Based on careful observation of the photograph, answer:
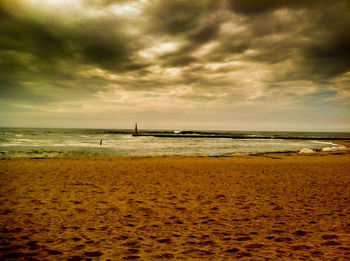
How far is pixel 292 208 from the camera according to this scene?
6.44 meters

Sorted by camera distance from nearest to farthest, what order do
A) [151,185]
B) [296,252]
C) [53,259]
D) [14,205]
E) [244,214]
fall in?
[53,259] → [296,252] → [244,214] → [14,205] → [151,185]

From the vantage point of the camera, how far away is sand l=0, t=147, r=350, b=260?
4.02 meters

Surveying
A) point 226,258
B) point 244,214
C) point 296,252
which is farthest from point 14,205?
point 296,252

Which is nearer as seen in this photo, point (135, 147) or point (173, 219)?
point (173, 219)

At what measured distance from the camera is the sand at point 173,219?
402 centimetres

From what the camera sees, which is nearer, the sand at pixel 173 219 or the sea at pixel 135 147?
the sand at pixel 173 219

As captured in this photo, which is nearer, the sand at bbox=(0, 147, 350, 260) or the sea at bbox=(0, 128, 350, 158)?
the sand at bbox=(0, 147, 350, 260)

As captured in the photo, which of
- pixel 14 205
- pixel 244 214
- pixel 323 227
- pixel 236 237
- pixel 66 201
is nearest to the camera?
pixel 236 237

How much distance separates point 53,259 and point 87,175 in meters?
7.97

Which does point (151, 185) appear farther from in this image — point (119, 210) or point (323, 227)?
point (323, 227)

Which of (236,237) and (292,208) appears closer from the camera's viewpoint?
(236,237)

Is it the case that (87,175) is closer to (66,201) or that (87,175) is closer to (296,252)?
(66,201)

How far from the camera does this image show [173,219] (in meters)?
5.64

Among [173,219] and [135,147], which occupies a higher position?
[173,219]
